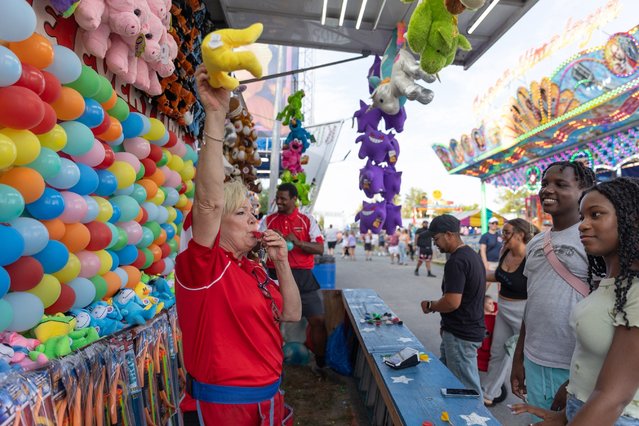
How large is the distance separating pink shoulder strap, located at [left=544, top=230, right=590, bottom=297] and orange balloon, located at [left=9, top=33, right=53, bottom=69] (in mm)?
2479

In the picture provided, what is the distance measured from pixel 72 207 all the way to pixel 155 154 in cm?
107

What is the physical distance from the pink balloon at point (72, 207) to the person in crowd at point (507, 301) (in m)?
3.06

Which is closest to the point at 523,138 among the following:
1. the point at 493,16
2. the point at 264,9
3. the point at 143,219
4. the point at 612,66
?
the point at 612,66

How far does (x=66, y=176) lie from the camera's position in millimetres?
1861

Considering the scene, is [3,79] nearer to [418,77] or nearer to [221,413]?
[221,413]

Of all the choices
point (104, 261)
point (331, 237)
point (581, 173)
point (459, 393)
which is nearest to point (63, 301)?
point (104, 261)

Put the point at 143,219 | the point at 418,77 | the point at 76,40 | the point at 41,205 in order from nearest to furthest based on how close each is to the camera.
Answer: the point at 41,205 < the point at 76,40 < the point at 143,219 < the point at 418,77

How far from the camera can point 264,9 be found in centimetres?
398

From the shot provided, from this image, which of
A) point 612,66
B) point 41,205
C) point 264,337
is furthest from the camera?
point 612,66

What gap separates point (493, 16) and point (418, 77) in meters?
0.95

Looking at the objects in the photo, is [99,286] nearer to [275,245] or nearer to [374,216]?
[275,245]

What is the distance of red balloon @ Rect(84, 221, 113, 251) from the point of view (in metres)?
2.12

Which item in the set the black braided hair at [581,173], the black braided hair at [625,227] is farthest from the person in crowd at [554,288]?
the black braided hair at [625,227]

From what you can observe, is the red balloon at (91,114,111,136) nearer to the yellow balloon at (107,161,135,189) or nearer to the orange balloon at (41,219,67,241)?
the yellow balloon at (107,161,135,189)
